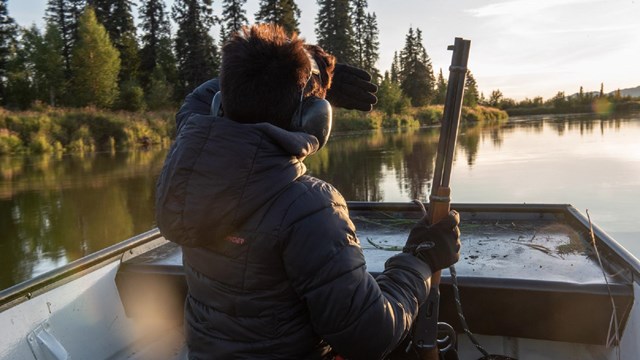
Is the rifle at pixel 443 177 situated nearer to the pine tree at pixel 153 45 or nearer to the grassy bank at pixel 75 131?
the grassy bank at pixel 75 131

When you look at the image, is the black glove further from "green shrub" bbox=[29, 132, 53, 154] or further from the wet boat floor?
"green shrub" bbox=[29, 132, 53, 154]

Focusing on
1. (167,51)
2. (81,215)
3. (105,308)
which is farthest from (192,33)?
(105,308)

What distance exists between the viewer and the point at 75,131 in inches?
1140

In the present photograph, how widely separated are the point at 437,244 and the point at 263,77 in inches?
30.6

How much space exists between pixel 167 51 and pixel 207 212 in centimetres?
5468

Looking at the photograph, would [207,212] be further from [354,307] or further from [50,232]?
[50,232]

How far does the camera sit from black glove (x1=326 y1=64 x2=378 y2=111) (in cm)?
230

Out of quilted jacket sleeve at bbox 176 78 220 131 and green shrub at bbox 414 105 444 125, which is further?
green shrub at bbox 414 105 444 125

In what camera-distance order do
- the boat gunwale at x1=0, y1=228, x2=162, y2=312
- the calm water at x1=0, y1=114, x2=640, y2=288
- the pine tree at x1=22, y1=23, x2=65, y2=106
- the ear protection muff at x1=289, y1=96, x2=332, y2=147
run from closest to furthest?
the ear protection muff at x1=289, y1=96, x2=332, y2=147 → the boat gunwale at x1=0, y1=228, x2=162, y2=312 → the calm water at x1=0, y1=114, x2=640, y2=288 → the pine tree at x1=22, y1=23, x2=65, y2=106

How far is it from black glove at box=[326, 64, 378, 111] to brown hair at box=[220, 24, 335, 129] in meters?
0.80

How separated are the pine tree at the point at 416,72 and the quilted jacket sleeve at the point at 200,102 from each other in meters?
65.5

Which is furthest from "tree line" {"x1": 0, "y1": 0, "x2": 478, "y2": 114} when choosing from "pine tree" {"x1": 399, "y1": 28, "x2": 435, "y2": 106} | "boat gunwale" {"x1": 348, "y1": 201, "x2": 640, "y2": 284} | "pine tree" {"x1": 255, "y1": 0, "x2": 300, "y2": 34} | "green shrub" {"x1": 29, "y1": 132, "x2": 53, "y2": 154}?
"boat gunwale" {"x1": 348, "y1": 201, "x2": 640, "y2": 284}

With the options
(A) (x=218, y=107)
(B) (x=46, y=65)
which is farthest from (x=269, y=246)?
(B) (x=46, y=65)

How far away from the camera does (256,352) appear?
147cm
